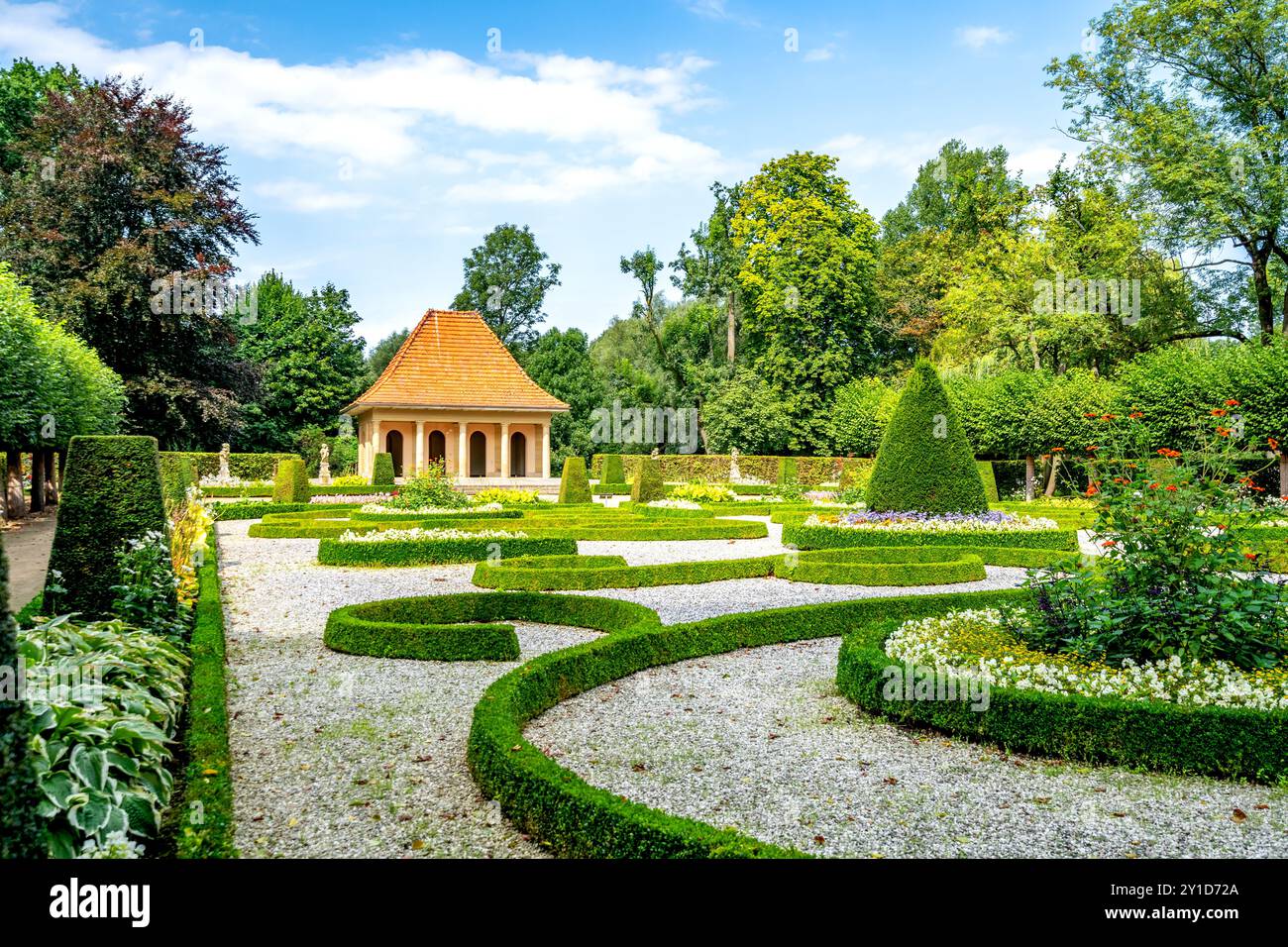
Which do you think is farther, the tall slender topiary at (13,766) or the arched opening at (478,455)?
the arched opening at (478,455)

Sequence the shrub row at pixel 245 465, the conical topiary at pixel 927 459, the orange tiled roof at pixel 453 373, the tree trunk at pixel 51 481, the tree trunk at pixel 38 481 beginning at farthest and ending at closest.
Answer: the orange tiled roof at pixel 453 373, the shrub row at pixel 245 465, the tree trunk at pixel 51 481, the tree trunk at pixel 38 481, the conical topiary at pixel 927 459

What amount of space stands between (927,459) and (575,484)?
1154cm

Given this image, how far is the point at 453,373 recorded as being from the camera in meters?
37.2

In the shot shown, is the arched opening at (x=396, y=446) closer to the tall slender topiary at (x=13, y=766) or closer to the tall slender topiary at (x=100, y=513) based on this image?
the tall slender topiary at (x=100, y=513)

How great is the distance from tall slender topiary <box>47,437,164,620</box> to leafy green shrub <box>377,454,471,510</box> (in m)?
10.3

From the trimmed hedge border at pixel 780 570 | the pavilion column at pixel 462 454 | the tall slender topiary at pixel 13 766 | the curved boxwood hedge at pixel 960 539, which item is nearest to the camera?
the tall slender topiary at pixel 13 766

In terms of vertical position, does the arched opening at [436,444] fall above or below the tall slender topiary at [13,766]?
above

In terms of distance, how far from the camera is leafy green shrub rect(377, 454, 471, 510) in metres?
18.8

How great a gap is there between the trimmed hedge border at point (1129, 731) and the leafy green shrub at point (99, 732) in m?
4.61

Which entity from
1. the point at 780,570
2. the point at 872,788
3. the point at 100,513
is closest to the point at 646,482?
the point at 780,570

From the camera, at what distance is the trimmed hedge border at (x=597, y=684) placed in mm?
3703

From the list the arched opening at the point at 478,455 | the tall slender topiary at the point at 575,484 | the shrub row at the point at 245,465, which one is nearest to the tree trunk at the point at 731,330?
the arched opening at the point at 478,455

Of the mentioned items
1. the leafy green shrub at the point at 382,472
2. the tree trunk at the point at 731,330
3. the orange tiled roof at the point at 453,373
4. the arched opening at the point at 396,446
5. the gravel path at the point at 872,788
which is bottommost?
the gravel path at the point at 872,788
